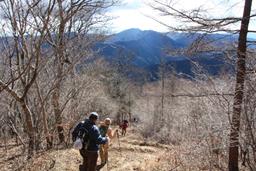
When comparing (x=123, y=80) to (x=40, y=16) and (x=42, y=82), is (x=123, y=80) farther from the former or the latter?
(x=40, y=16)

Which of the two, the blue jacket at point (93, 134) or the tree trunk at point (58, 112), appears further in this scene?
the tree trunk at point (58, 112)

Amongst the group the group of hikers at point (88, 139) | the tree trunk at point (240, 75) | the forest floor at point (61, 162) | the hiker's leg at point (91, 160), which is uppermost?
the tree trunk at point (240, 75)

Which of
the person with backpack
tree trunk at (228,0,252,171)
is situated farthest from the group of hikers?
tree trunk at (228,0,252,171)

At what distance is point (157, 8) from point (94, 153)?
3782mm

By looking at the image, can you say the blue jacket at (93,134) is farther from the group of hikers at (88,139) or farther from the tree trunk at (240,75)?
the tree trunk at (240,75)

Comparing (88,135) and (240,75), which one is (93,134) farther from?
(240,75)

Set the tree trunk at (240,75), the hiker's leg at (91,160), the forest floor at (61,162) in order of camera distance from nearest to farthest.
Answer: the tree trunk at (240,75)
the hiker's leg at (91,160)
the forest floor at (61,162)

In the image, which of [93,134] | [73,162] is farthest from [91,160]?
[73,162]

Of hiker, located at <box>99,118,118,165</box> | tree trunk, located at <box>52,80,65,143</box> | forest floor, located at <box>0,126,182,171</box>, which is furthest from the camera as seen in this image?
tree trunk, located at <box>52,80,65,143</box>

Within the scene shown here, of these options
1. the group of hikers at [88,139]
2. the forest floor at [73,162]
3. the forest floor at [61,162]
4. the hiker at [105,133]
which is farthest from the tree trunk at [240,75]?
the hiker at [105,133]

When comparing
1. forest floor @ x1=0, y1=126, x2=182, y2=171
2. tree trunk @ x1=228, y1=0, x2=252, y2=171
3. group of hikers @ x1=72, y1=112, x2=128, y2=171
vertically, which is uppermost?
tree trunk @ x1=228, y1=0, x2=252, y2=171

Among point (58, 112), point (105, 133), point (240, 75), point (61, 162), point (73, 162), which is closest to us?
point (240, 75)

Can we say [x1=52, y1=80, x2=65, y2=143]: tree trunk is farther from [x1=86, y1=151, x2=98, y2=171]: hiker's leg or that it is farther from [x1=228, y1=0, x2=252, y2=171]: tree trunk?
[x1=228, y1=0, x2=252, y2=171]: tree trunk

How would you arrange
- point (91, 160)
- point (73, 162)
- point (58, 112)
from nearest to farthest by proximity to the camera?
point (91, 160)
point (73, 162)
point (58, 112)
